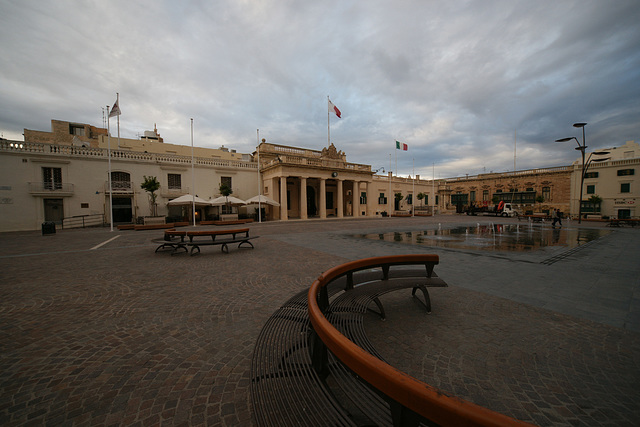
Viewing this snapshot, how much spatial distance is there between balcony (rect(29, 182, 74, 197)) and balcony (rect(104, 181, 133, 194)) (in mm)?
2283

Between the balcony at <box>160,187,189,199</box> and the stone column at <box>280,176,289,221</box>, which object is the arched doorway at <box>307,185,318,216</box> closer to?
the stone column at <box>280,176,289,221</box>

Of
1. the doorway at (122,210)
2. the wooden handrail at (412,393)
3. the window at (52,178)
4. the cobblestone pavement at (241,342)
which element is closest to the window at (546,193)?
the cobblestone pavement at (241,342)

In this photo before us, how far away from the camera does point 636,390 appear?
2219 millimetres

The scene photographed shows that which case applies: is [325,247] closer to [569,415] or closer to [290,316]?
[290,316]

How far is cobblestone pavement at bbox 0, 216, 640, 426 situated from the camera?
6.87 feet

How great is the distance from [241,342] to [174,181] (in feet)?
88.0

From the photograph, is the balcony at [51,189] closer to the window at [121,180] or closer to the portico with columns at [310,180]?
the window at [121,180]

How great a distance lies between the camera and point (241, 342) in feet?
10.1

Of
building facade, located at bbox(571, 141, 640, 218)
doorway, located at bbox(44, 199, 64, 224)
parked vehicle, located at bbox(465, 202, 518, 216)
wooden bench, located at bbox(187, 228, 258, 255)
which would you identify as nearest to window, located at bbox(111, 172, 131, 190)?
doorway, located at bbox(44, 199, 64, 224)


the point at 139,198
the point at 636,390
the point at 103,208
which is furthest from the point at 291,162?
the point at 636,390

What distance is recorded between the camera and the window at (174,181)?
81.7 ft

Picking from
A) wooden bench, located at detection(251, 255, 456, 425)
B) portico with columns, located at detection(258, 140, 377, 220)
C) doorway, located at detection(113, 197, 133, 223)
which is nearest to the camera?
wooden bench, located at detection(251, 255, 456, 425)

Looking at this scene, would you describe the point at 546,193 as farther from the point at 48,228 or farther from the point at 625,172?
the point at 48,228

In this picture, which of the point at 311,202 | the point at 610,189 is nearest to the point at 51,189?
the point at 311,202
